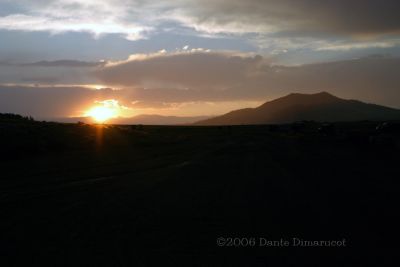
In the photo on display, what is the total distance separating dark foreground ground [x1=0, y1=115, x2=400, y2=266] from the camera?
1126 cm

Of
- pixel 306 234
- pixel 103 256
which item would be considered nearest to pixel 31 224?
pixel 103 256

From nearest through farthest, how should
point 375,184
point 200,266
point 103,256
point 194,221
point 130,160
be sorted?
point 200,266, point 103,256, point 194,221, point 375,184, point 130,160

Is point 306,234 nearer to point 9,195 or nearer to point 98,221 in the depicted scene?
point 98,221

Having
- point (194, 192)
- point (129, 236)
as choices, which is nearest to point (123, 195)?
point (194, 192)

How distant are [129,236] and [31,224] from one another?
138 inches

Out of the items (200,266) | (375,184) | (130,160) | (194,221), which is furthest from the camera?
(130,160)

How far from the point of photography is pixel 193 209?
16.1 m

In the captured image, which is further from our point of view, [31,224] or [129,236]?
[31,224]

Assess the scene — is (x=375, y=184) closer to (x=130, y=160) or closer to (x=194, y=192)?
(x=194, y=192)

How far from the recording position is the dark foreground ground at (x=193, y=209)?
36.9ft

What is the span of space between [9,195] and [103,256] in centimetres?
1020

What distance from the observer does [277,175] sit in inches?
965

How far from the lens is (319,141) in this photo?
51969mm

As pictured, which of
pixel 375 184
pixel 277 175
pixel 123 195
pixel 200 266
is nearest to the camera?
pixel 200 266
